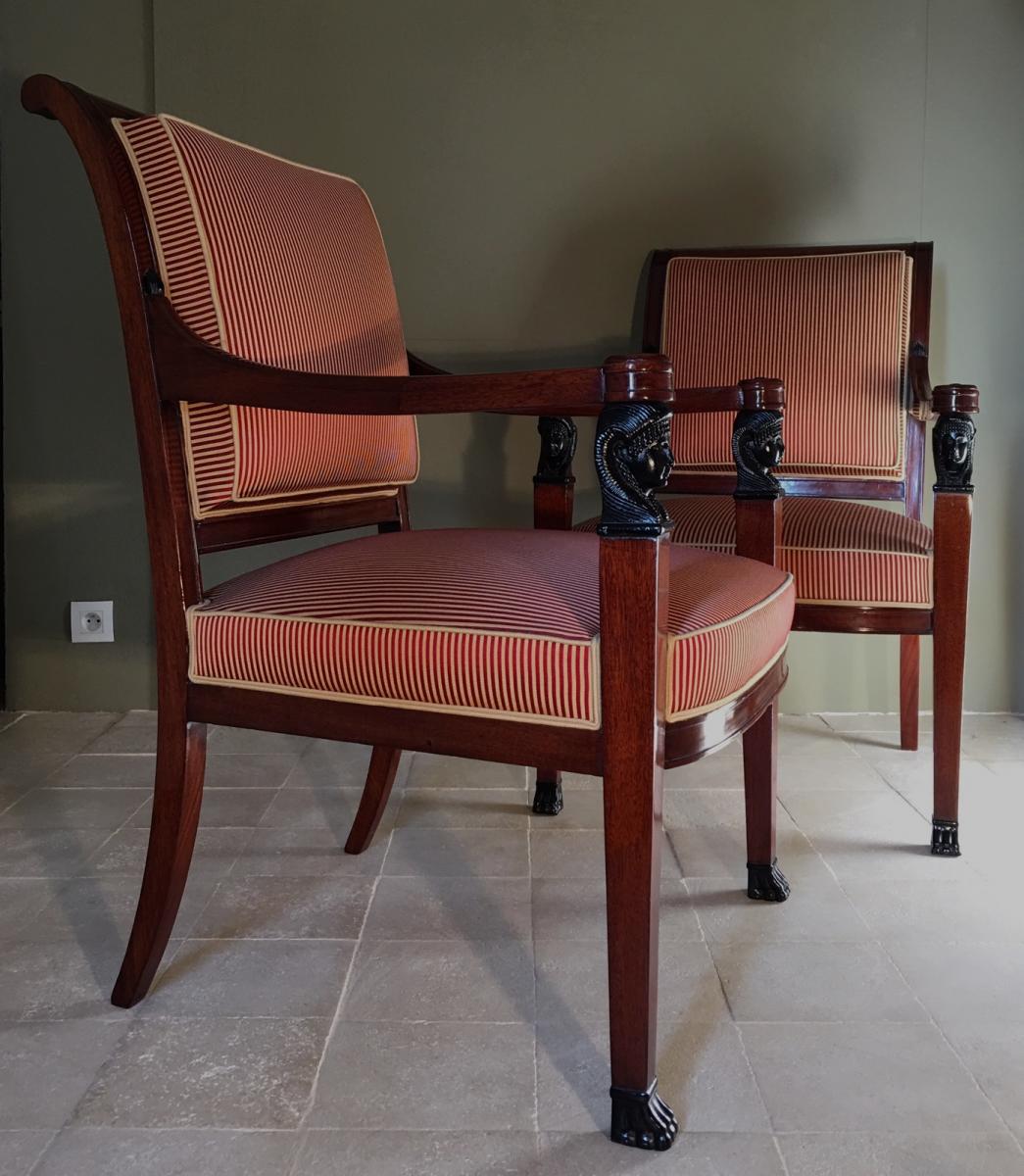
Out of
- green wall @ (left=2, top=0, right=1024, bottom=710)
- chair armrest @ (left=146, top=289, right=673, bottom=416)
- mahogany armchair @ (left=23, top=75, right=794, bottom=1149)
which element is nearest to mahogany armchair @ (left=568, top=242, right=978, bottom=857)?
green wall @ (left=2, top=0, right=1024, bottom=710)

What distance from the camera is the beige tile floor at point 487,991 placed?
3.56 feet

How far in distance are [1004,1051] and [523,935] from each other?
1.99 feet

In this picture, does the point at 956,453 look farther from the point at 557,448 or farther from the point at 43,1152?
the point at 43,1152

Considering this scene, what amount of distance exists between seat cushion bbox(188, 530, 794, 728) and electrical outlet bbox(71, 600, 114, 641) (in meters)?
1.56

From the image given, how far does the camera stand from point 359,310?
156 cm

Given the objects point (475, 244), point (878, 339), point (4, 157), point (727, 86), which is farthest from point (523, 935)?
point (4, 157)

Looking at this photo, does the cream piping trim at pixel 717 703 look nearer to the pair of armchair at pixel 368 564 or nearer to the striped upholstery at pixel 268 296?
the pair of armchair at pixel 368 564

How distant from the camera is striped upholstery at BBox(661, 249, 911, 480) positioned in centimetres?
233

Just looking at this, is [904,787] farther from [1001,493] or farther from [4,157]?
[4,157]

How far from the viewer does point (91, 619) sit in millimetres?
2754

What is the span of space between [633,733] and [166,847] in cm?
61

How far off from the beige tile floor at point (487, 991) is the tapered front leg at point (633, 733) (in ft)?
0.27

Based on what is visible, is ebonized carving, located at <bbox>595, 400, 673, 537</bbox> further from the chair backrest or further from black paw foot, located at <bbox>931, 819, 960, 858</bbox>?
the chair backrest

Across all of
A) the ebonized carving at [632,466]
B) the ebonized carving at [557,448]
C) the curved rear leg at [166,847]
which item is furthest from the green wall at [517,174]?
the ebonized carving at [632,466]
